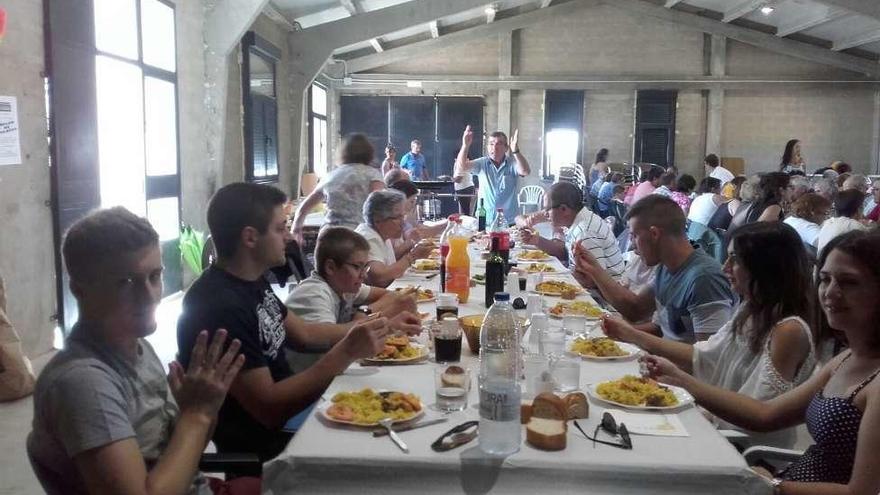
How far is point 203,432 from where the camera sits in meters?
1.38

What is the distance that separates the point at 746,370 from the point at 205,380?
1510mm

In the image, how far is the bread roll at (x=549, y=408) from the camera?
1544mm

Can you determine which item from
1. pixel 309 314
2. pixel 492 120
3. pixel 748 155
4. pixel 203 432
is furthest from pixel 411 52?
pixel 203 432

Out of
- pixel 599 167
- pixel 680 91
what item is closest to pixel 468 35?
pixel 599 167

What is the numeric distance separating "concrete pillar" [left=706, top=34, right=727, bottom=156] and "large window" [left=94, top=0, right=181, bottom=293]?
33.4ft

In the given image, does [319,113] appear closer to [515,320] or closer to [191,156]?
[191,156]

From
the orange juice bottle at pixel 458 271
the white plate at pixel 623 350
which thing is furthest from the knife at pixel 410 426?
the orange juice bottle at pixel 458 271

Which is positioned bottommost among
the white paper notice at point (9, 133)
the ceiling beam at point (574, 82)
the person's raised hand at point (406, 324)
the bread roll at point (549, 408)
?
the bread roll at point (549, 408)

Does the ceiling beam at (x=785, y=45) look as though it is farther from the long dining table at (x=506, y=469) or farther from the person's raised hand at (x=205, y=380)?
the person's raised hand at (x=205, y=380)

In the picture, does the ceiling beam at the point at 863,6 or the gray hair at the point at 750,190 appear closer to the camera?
the gray hair at the point at 750,190

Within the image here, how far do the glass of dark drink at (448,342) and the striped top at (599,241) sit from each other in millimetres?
2085

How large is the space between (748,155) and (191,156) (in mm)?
10562

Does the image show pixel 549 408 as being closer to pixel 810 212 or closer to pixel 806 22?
pixel 810 212

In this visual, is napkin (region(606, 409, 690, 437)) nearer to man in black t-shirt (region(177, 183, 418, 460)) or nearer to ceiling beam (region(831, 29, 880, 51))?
man in black t-shirt (region(177, 183, 418, 460))
